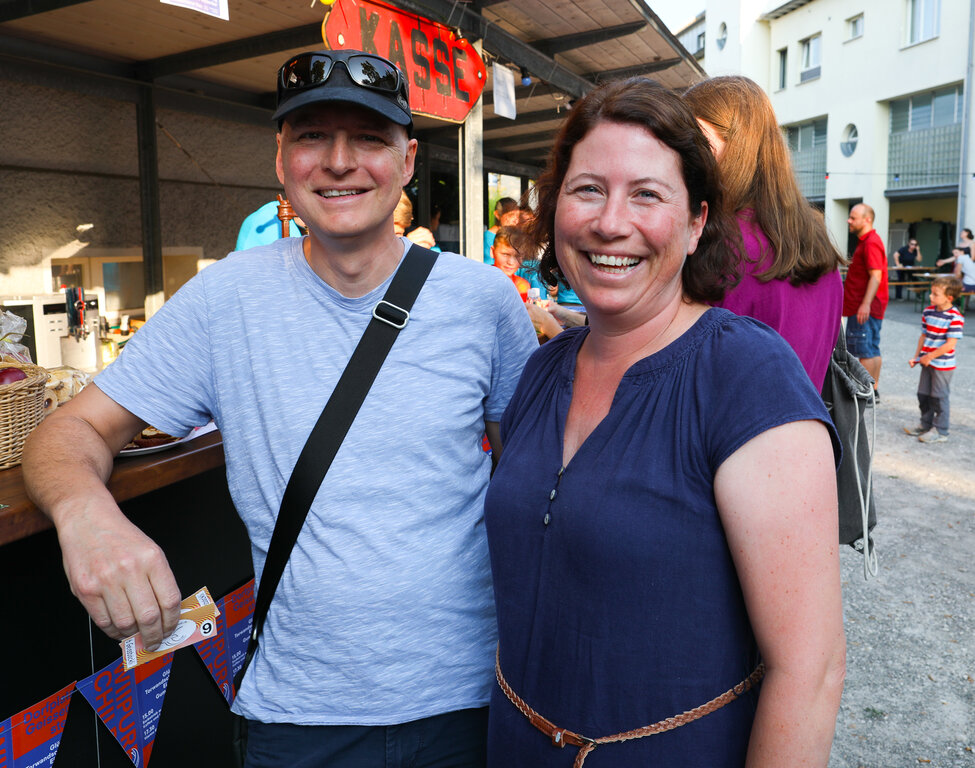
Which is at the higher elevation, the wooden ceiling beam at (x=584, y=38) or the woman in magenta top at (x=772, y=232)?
the wooden ceiling beam at (x=584, y=38)

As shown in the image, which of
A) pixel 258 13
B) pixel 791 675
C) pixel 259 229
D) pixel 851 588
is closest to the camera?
pixel 791 675

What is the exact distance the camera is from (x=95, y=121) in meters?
7.35

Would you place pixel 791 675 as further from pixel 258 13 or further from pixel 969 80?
pixel 969 80

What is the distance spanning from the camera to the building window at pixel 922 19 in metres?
23.1

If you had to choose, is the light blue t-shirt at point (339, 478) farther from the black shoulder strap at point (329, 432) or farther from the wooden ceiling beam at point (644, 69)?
the wooden ceiling beam at point (644, 69)

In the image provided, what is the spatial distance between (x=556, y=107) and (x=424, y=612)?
9859 millimetres

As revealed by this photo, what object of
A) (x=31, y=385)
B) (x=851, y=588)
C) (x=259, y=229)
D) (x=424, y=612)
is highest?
(x=259, y=229)

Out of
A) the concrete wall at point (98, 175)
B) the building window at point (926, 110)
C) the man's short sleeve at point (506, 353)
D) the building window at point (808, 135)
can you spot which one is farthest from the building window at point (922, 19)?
the man's short sleeve at point (506, 353)

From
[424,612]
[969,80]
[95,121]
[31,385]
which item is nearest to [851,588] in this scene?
[424,612]

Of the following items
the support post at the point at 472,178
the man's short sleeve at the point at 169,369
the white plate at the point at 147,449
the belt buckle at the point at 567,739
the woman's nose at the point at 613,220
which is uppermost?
the support post at the point at 472,178

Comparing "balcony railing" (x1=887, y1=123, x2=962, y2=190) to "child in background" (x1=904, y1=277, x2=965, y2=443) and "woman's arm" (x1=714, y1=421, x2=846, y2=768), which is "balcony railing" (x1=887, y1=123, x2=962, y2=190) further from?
"woman's arm" (x1=714, y1=421, x2=846, y2=768)

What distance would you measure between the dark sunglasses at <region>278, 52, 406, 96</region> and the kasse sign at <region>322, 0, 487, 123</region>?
276 cm

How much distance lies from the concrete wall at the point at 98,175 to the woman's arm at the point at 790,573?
7362mm

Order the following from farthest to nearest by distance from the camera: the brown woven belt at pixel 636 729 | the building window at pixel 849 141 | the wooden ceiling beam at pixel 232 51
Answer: the building window at pixel 849 141, the wooden ceiling beam at pixel 232 51, the brown woven belt at pixel 636 729
